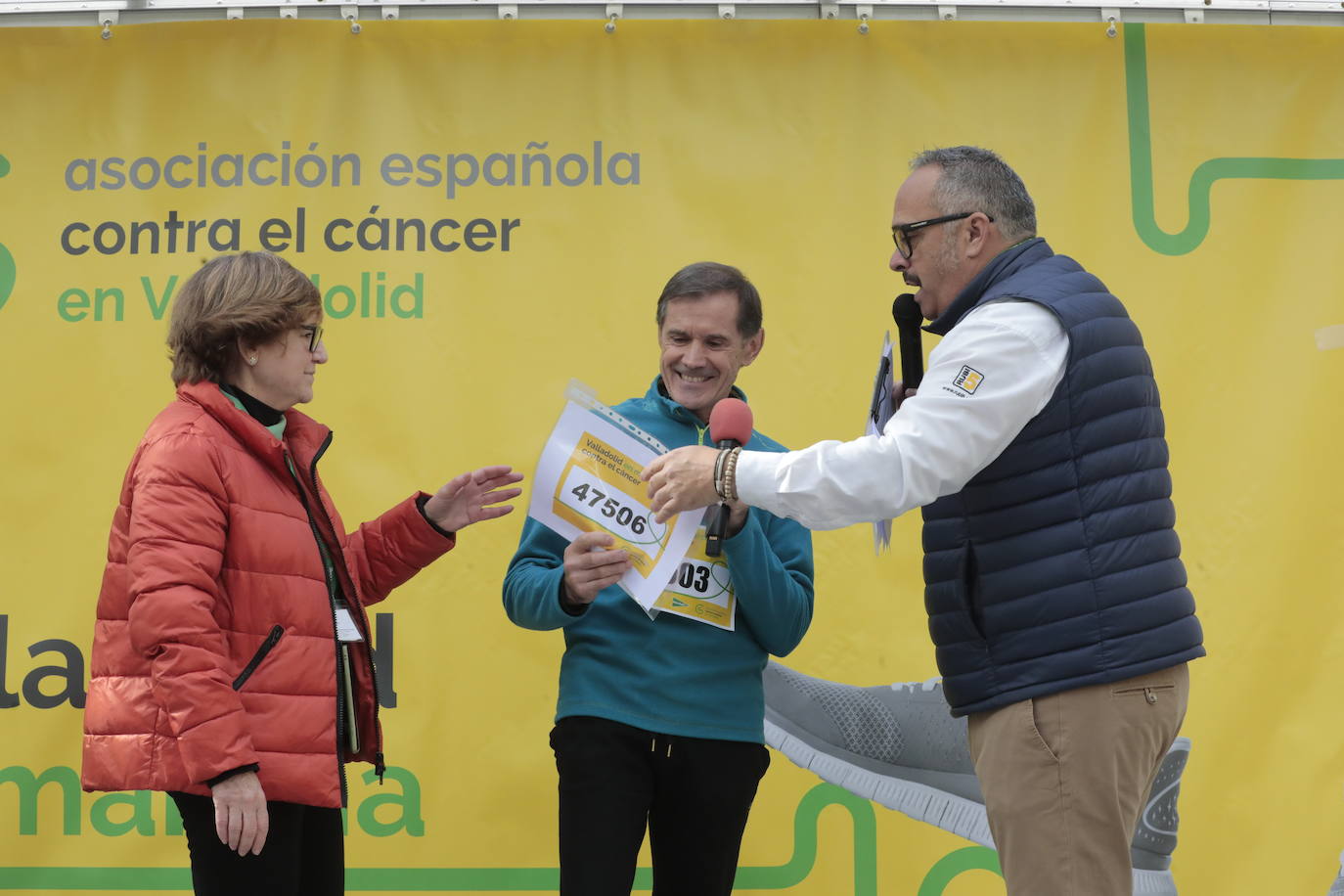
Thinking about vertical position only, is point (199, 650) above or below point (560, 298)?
below

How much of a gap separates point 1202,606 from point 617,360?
1.73 m

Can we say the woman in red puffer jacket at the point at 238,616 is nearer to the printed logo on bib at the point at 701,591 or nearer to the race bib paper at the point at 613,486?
the race bib paper at the point at 613,486

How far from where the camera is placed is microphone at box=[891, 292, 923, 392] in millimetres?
2576

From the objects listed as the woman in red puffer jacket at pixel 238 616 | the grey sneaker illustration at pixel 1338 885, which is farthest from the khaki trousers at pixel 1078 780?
the grey sneaker illustration at pixel 1338 885

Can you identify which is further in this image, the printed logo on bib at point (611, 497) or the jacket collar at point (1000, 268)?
the printed logo on bib at point (611, 497)

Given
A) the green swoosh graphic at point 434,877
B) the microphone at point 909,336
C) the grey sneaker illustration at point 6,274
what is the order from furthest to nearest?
1. the grey sneaker illustration at point 6,274
2. the green swoosh graphic at point 434,877
3. the microphone at point 909,336

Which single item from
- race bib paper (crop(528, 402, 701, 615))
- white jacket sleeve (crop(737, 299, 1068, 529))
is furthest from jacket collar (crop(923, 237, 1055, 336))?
race bib paper (crop(528, 402, 701, 615))

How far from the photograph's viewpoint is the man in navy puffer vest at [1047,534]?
2.13 m

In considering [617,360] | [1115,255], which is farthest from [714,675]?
[1115,255]

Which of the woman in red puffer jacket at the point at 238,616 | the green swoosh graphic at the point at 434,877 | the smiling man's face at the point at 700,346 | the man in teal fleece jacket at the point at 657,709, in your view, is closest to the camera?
the woman in red puffer jacket at the point at 238,616

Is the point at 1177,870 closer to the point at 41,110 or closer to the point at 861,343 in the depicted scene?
the point at 861,343

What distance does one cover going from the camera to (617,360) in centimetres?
362

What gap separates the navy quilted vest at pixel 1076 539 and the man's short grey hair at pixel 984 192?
18cm

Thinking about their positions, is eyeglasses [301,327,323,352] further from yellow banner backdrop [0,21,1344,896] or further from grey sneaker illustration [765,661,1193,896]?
grey sneaker illustration [765,661,1193,896]
